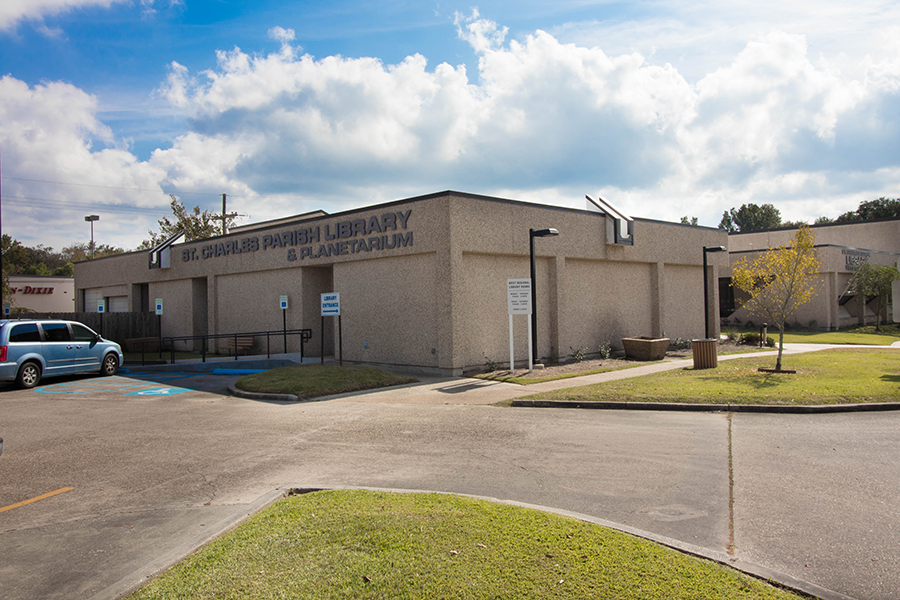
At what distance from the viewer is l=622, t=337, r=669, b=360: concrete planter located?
64.5 ft

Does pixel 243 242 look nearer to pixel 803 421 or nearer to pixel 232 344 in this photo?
pixel 232 344

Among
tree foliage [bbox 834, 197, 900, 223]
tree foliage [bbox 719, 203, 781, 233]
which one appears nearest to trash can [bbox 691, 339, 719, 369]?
tree foliage [bbox 834, 197, 900, 223]

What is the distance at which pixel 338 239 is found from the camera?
1983 cm

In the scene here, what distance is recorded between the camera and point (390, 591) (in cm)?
369

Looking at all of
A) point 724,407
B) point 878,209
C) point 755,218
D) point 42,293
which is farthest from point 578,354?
point 755,218

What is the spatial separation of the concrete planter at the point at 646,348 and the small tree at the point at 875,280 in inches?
836

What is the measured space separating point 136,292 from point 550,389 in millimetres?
26208

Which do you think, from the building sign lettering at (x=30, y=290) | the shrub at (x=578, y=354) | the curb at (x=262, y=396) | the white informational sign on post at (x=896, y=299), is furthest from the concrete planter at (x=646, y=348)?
the building sign lettering at (x=30, y=290)

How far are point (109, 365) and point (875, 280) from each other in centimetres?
3787

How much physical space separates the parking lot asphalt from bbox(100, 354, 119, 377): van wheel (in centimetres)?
716

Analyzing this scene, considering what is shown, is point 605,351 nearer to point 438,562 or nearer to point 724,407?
point 724,407

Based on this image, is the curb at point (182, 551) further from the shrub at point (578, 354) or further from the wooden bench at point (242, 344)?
the wooden bench at point (242, 344)

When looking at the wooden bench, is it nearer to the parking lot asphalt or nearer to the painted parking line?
the painted parking line

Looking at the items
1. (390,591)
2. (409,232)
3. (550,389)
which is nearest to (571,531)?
(390,591)
